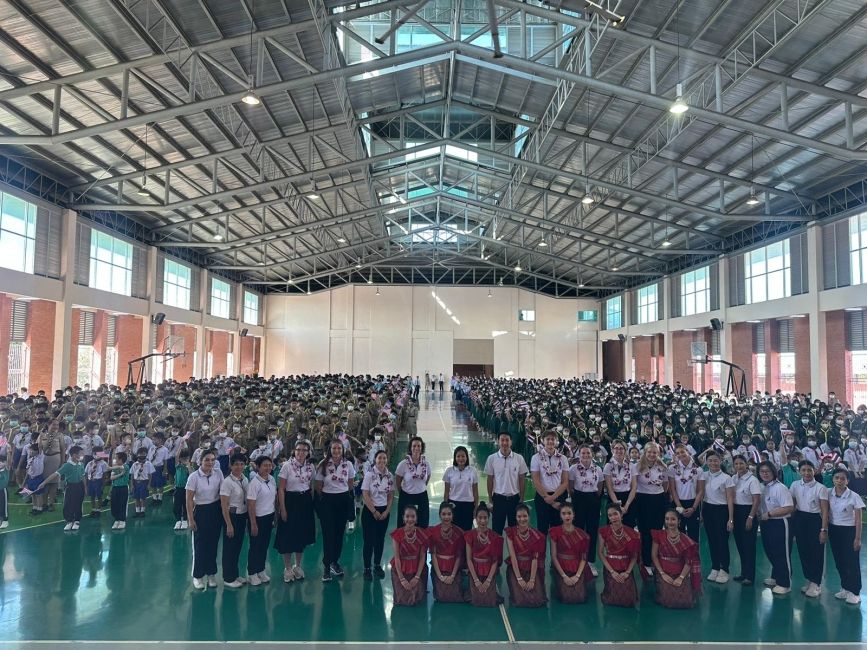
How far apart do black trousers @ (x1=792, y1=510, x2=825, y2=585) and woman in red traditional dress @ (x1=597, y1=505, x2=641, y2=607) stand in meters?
1.92

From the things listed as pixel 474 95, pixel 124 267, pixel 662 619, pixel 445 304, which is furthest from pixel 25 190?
pixel 445 304

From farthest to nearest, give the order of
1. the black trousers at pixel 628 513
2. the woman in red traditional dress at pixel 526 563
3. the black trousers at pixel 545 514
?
1. the black trousers at pixel 628 513
2. the black trousers at pixel 545 514
3. the woman in red traditional dress at pixel 526 563

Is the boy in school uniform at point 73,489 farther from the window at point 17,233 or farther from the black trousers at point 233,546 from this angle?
the window at point 17,233

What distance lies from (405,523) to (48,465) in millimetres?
7639

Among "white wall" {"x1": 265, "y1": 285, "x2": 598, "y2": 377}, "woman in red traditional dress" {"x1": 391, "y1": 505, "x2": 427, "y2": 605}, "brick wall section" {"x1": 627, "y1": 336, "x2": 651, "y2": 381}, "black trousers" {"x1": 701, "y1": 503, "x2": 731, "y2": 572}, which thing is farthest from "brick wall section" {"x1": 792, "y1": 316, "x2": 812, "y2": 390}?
"woman in red traditional dress" {"x1": 391, "y1": 505, "x2": 427, "y2": 605}

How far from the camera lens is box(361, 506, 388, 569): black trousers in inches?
244

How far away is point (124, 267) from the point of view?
2183 centimetres

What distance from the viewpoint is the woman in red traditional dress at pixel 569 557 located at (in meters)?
5.53

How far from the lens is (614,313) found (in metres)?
38.1

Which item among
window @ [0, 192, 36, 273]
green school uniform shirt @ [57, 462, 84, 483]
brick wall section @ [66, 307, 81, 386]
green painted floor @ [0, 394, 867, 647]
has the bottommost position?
green painted floor @ [0, 394, 867, 647]

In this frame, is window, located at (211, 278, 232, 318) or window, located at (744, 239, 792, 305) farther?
window, located at (211, 278, 232, 318)

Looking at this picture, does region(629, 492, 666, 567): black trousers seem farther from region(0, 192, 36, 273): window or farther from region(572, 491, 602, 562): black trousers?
region(0, 192, 36, 273): window

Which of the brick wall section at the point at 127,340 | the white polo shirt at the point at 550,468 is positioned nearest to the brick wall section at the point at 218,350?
the brick wall section at the point at 127,340

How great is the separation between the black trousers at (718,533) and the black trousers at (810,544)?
690mm
